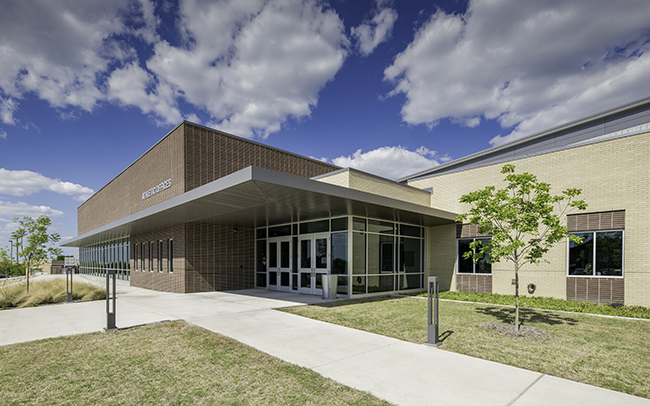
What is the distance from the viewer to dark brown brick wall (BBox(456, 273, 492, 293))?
16500mm

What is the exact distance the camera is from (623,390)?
4848mm

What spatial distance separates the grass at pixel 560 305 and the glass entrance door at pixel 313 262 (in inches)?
206

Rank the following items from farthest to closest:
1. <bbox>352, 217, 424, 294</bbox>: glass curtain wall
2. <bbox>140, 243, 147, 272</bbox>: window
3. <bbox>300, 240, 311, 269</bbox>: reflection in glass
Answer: <bbox>140, 243, 147, 272</bbox>: window → <bbox>300, 240, 311, 269</bbox>: reflection in glass → <bbox>352, 217, 424, 294</bbox>: glass curtain wall

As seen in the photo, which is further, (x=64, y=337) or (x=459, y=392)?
(x=64, y=337)

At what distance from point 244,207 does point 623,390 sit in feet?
36.1

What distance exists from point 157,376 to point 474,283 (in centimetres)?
1520

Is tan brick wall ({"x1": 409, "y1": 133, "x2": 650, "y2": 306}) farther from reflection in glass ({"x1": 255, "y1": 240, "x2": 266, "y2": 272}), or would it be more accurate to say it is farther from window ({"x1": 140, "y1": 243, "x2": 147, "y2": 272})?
window ({"x1": 140, "y1": 243, "x2": 147, "y2": 272})

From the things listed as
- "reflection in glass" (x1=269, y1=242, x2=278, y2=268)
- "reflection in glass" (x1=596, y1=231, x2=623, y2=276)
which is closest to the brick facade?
"reflection in glass" (x1=269, y1=242, x2=278, y2=268)

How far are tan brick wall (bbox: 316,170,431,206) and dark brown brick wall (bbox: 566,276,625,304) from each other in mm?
7451

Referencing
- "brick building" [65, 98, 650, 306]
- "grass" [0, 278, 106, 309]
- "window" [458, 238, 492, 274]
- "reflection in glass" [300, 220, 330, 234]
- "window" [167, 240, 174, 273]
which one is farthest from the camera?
"window" [167, 240, 174, 273]

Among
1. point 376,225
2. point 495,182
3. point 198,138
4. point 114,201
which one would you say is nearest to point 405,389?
point 376,225

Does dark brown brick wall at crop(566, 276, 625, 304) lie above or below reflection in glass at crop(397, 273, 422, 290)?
above

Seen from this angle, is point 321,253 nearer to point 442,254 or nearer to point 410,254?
point 410,254

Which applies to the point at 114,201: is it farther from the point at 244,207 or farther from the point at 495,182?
the point at 495,182
